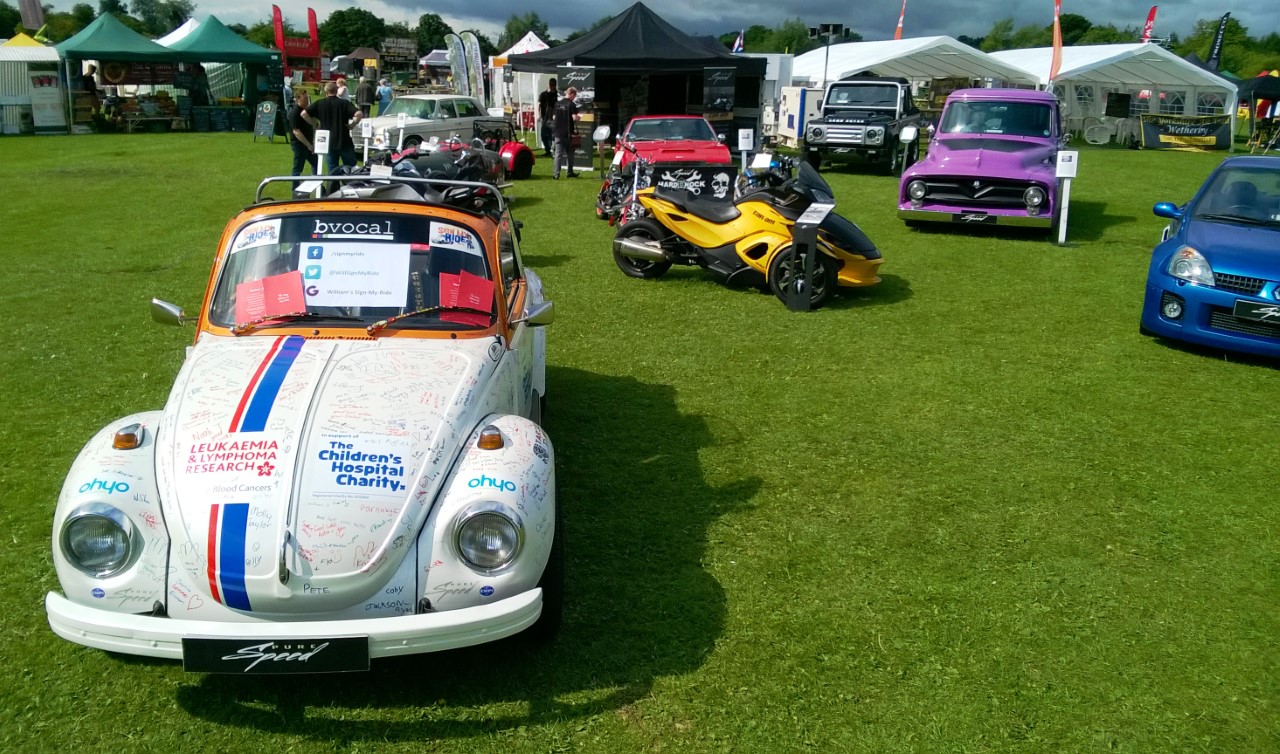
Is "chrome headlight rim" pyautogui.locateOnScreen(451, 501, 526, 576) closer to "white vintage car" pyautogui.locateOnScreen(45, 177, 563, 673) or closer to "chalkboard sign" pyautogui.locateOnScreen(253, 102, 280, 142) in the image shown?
"white vintage car" pyautogui.locateOnScreen(45, 177, 563, 673)

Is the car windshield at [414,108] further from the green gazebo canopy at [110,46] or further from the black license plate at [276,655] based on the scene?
the black license plate at [276,655]

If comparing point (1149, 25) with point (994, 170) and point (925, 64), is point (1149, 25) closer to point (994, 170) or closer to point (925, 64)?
point (925, 64)

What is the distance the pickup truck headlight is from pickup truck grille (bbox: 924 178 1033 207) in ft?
35.2

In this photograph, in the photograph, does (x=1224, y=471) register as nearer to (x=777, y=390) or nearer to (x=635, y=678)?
(x=777, y=390)

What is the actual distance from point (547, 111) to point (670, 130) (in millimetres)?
7316

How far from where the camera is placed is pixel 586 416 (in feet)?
20.2

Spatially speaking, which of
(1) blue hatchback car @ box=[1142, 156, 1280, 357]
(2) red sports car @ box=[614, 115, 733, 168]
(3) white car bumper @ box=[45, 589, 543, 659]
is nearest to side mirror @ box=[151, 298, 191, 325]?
(3) white car bumper @ box=[45, 589, 543, 659]

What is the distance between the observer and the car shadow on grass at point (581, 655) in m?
3.22

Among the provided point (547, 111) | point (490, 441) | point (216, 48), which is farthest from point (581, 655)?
point (216, 48)

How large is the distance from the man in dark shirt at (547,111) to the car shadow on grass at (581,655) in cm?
1621

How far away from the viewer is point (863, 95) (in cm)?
2102

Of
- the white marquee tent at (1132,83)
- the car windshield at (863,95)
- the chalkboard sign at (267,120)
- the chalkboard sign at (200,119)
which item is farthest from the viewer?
the chalkboard sign at (200,119)
